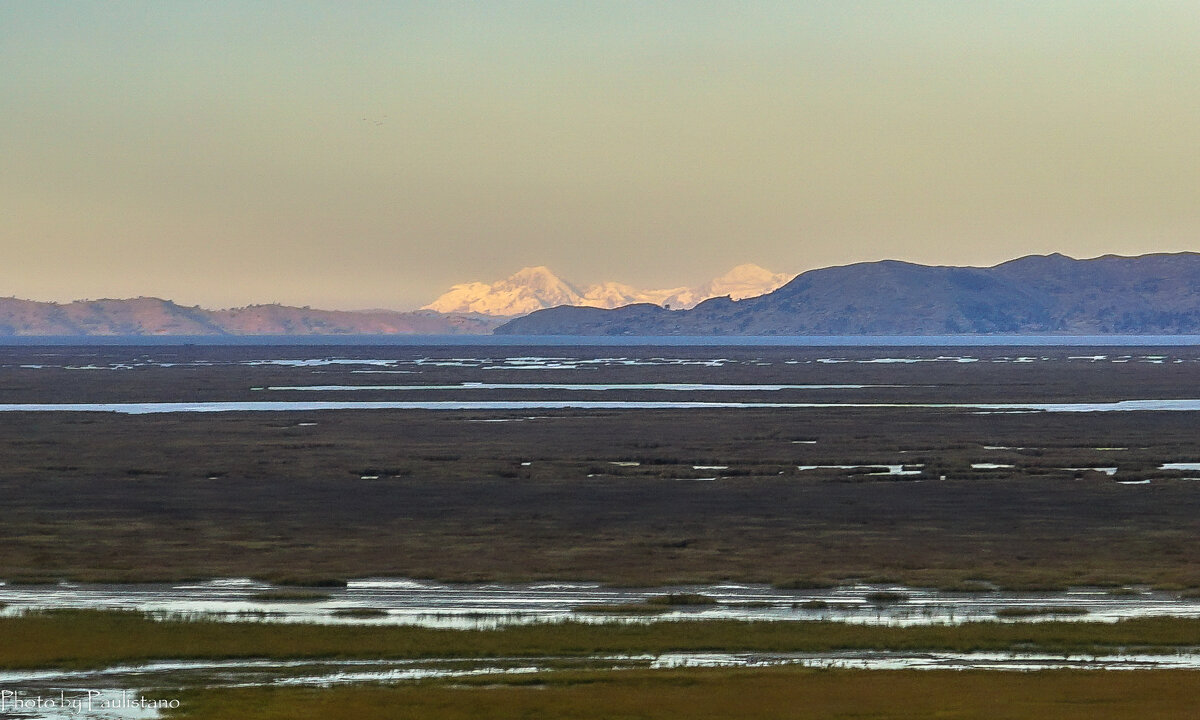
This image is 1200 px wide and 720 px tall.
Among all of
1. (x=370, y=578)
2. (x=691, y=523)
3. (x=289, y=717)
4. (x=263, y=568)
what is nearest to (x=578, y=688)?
(x=289, y=717)

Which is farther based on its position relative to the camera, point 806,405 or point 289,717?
point 806,405

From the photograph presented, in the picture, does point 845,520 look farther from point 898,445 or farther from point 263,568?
point 898,445

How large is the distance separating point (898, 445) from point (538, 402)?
36128 mm

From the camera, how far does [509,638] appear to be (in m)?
21.3

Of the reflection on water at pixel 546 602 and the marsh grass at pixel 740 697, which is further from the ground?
the marsh grass at pixel 740 697

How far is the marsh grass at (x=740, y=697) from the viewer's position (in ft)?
54.5

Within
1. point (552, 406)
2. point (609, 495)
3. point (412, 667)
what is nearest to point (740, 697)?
point (412, 667)

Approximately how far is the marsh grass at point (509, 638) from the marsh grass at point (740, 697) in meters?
1.90

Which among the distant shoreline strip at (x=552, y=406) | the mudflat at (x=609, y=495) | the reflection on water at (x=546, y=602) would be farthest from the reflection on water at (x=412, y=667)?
the distant shoreline strip at (x=552, y=406)

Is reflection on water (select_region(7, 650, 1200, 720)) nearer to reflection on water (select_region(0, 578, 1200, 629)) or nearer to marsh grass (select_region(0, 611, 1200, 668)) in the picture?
marsh grass (select_region(0, 611, 1200, 668))

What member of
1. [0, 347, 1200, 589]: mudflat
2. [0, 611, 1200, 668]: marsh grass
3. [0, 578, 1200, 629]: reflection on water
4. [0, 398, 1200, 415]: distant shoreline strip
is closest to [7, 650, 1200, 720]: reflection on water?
[0, 611, 1200, 668]: marsh grass

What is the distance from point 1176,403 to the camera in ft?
285

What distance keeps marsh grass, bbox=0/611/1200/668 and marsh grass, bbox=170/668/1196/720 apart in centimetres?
190

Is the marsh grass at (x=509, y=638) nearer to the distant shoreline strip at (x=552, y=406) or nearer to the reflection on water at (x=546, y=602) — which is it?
the reflection on water at (x=546, y=602)
